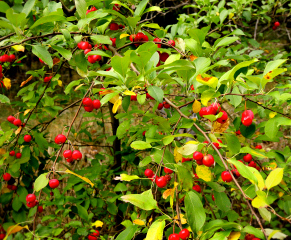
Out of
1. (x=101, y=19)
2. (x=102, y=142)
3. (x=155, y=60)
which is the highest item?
(x=101, y=19)

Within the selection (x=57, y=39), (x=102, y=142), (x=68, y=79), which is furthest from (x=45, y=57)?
(x=68, y=79)

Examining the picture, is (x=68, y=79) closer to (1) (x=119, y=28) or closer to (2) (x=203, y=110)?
(1) (x=119, y=28)

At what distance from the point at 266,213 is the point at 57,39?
108cm

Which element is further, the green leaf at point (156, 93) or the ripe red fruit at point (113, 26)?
the ripe red fruit at point (113, 26)

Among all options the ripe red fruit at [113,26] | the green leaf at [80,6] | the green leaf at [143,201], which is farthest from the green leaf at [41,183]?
the ripe red fruit at [113,26]

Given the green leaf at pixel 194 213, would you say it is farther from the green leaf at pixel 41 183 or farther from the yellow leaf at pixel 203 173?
the green leaf at pixel 41 183

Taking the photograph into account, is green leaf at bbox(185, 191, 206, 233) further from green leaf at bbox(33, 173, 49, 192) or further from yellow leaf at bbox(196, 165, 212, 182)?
green leaf at bbox(33, 173, 49, 192)

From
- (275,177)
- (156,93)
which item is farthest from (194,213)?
(156,93)

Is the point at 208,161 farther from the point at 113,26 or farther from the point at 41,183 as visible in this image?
the point at 113,26

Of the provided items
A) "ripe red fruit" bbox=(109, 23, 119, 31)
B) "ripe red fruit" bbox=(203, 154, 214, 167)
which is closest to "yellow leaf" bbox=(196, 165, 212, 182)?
"ripe red fruit" bbox=(203, 154, 214, 167)

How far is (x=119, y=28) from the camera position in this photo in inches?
49.0

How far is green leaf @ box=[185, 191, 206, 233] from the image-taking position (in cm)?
67

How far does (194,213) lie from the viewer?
70 cm

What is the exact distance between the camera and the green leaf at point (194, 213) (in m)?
0.67
